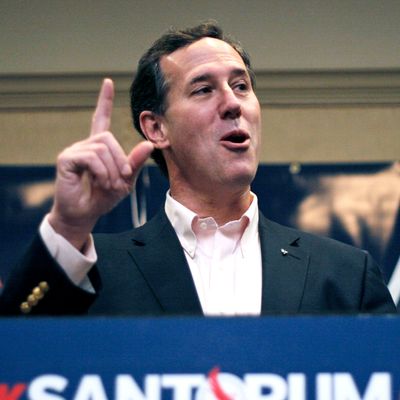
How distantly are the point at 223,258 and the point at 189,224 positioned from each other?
12 cm

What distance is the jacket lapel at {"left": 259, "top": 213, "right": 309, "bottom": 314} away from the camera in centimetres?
215

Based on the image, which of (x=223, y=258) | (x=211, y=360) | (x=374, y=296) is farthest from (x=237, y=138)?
(x=211, y=360)

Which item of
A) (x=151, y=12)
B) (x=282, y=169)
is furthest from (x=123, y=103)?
(x=282, y=169)

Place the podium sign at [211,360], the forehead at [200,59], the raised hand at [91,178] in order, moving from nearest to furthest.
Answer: the podium sign at [211,360]
the raised hand at [91,178]
the forehead at [200,59]

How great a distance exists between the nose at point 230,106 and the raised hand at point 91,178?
18.4 inches

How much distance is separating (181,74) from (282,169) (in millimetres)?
1934

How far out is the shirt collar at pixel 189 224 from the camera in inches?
93.0

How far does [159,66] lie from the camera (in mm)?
2600

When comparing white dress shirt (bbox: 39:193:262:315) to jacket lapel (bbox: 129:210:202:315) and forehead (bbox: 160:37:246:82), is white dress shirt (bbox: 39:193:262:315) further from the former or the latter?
forehead (bbox: 160:37:246:82)

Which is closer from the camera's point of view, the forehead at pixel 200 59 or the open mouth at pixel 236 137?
the open mouth at pixel 236 137

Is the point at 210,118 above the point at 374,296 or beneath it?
above

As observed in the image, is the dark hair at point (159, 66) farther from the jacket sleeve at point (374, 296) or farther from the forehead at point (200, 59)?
the jacket sleeve at point (374, 296)

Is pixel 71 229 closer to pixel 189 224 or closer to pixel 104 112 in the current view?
pixel 104 112

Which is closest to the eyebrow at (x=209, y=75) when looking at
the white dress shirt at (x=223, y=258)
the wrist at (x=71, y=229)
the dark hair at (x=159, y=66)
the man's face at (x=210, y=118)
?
the man's face at (x=210, y=118)
